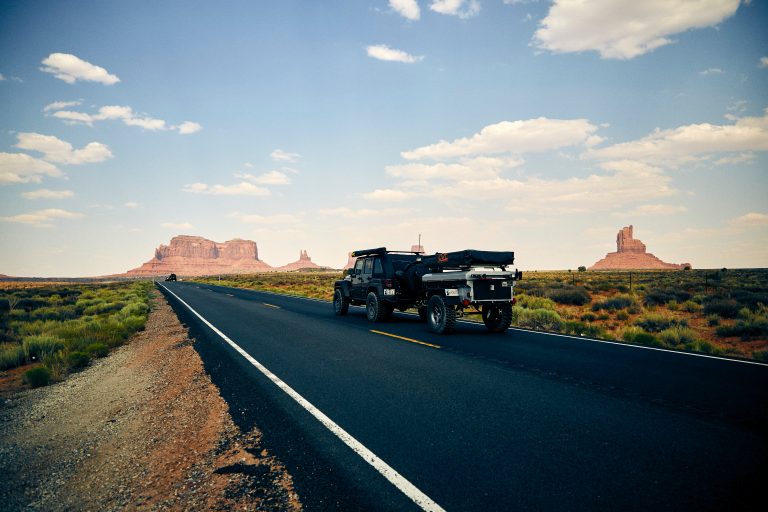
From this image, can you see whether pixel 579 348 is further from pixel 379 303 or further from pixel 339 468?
pixel 339 468

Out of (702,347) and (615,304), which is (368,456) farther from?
(615,304)

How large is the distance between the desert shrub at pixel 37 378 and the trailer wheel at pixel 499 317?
33.1 ft

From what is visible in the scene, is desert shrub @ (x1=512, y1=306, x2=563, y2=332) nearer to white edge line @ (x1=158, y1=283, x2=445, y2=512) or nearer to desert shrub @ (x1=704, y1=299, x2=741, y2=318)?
desert shrub @ (x1=704, y1=299, x2=741, y2=318)

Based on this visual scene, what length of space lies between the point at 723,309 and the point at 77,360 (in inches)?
845

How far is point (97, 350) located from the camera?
37.4ft

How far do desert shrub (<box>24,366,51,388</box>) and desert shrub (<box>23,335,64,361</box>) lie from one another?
2840mm

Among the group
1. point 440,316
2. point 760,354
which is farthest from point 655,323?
point 440,316

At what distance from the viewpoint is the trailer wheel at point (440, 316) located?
1098 centimetres

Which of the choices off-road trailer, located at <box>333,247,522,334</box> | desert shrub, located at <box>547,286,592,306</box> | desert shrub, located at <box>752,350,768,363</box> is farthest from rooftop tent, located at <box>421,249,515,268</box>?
desert shrub, located at <box>547,286,592,306</box>

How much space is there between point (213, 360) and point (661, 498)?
810cm

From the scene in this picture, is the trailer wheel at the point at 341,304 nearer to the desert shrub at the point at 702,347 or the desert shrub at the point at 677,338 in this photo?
the desert shrub at the point at 677,338

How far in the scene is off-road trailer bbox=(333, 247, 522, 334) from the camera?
35.8ft

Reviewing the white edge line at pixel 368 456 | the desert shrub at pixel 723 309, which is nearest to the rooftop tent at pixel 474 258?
the white edge line at pixel 368 456

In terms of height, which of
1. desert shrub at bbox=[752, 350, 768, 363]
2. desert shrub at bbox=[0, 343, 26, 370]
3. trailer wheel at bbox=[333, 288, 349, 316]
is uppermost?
trailer wheel at bbox=[333, 288, 349, 316]
